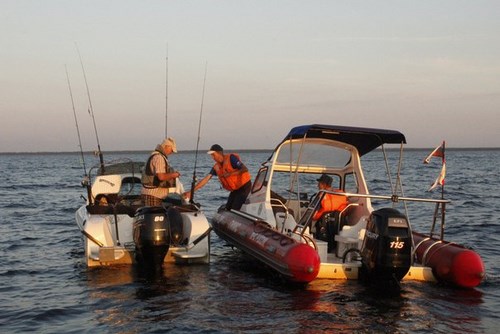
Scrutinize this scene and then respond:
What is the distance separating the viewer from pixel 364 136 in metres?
10.1

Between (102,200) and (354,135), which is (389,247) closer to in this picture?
(354,135)

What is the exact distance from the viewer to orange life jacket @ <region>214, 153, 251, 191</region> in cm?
1143

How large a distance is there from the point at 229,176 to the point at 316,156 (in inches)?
68.9

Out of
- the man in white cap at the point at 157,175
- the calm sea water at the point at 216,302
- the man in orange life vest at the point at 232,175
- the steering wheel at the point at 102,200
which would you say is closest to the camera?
the calm sea water at the point at 216,302

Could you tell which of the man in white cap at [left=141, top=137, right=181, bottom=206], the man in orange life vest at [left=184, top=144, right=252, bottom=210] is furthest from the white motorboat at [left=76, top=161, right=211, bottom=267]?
the man in orange life vest at [left=184, top=144, right=252, bottom=210]

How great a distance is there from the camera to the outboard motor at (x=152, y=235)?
8.49 metres

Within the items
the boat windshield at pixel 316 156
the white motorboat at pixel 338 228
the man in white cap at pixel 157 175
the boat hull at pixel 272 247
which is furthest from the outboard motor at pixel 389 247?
the man in white cap at pixel 157 175

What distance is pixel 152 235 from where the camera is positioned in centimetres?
848

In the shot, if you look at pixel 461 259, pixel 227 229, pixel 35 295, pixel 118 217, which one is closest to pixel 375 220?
pixel 461 259

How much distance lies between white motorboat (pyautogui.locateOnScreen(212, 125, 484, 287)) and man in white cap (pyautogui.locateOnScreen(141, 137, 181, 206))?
4.79 ft

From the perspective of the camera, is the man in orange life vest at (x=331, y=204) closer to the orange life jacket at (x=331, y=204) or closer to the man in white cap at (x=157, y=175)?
the orange life jacket at (x=331, y=204)

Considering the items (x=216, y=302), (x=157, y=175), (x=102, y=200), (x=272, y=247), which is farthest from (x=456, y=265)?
(x=102, y=200)

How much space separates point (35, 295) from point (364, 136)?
5.83 m

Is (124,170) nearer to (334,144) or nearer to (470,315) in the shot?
(334,144)
